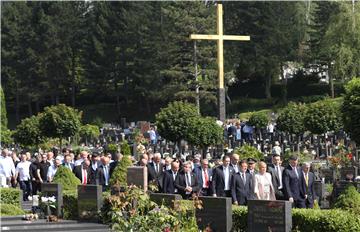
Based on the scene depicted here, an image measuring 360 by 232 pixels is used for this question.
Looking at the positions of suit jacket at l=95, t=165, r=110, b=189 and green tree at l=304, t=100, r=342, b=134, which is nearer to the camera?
suit jacket at l=95, t=165, r=110, b=189

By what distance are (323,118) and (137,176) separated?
22966 millimetres

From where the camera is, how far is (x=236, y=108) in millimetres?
73500

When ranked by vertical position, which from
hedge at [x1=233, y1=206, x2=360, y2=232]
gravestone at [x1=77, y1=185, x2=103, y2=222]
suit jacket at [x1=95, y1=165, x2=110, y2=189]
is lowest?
hedge at [x1=233, y1=206, x2=360, y2=232]

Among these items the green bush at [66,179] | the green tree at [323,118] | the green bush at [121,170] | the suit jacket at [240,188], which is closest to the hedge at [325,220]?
the suit jacket at [240,188]

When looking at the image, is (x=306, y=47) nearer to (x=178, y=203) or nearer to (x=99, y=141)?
(x=99, y=141)

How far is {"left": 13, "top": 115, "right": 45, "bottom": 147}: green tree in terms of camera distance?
4872cm

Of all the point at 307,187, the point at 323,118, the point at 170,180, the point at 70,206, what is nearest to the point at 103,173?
the point at 70,206

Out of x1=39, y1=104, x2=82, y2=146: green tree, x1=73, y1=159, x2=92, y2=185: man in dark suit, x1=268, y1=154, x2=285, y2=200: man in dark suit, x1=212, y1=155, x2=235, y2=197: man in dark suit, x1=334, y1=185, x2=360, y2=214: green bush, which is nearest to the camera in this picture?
x1=334, y1=185, x2=360, y2=214: green bush

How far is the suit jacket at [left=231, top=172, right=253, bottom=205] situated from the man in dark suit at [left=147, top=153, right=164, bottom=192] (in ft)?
5.87

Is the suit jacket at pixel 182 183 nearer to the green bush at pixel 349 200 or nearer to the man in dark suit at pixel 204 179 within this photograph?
the man in dark suit at pixel 204 179

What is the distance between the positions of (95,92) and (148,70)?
29.2ft

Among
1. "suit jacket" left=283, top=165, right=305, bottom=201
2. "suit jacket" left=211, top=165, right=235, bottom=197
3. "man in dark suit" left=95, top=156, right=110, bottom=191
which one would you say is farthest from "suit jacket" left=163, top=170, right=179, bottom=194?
"man in dark suit" left=95, top=156, right=110, bottom=191

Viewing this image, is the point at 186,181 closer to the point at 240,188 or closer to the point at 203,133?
the point at 240,188

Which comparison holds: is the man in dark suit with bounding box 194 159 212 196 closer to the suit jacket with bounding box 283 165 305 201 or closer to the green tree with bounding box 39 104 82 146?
the suit jacket with bounding box 283 165 305 201
